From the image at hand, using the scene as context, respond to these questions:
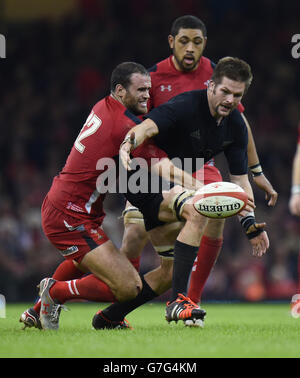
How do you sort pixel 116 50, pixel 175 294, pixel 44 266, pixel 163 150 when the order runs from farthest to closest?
1. pixel 116 50
2. pixel 44 266
3. pixel 163 150
4. pixel 175 294

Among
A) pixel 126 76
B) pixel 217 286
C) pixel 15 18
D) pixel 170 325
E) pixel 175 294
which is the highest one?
pixel 15 18

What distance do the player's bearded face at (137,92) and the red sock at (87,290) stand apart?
125cm

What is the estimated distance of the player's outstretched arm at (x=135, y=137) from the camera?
4734mm

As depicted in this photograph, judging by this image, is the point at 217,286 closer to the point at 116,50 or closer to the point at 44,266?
A: the point at 44,266

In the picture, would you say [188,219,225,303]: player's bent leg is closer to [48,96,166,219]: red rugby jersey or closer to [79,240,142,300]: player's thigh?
[79,240,142,300]: player's thigh

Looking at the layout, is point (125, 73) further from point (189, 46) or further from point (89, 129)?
point (189, 46)

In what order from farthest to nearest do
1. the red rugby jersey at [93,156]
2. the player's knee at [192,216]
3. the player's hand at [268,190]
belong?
the player's hand at [268,190] < the red rugby jersey at [93,156] < the player's knee at [192,216]

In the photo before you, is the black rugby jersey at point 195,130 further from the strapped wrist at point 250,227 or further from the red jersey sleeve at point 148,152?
the strapped wrist at point 250,227

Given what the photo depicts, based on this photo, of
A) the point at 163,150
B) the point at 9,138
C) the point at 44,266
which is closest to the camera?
the point at 163,150

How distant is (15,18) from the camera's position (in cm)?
1558

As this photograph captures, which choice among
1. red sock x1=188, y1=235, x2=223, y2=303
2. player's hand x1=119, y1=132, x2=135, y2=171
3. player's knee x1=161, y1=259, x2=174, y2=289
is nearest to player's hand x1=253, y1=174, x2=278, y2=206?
red sock x1=188, y1=235, x2=223, y2=303

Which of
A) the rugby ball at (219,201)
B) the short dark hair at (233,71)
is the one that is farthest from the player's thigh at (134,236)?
the short dark hair at (233,71)
